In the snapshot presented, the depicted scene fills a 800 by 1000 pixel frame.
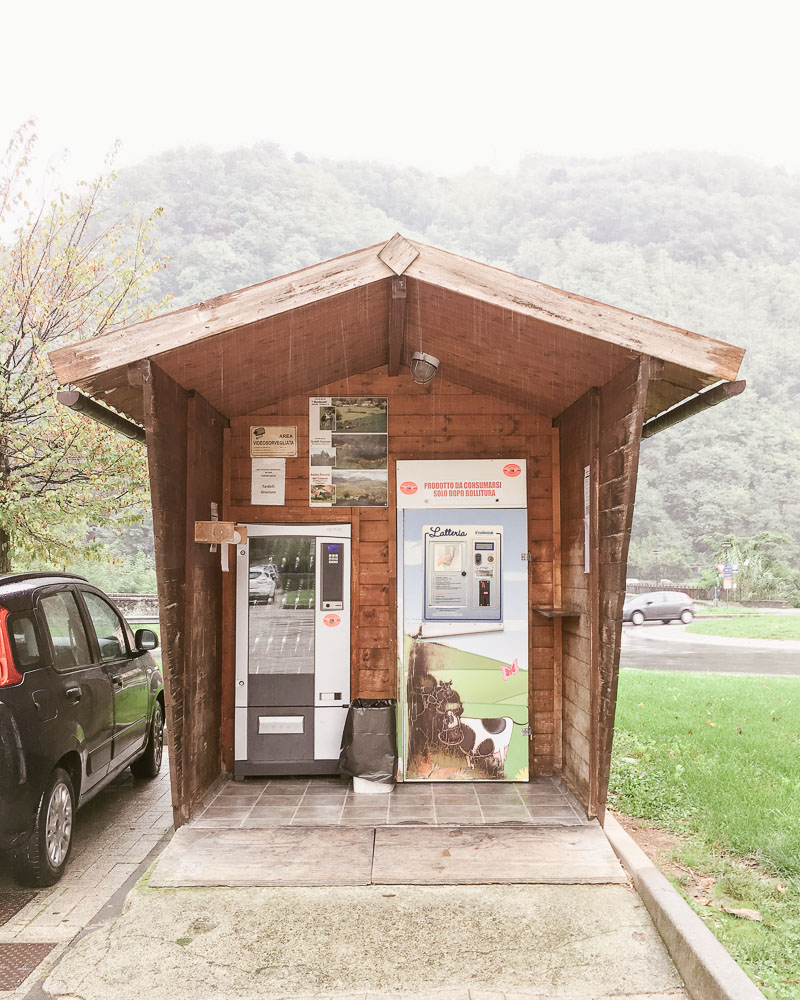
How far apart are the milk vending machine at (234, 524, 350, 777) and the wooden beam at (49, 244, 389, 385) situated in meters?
1.91

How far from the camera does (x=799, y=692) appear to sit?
1080 centimetres

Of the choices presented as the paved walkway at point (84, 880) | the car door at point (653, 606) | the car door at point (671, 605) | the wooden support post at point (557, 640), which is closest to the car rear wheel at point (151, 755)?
the paved walkway at point (84, 880)

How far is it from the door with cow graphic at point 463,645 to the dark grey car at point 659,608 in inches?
957

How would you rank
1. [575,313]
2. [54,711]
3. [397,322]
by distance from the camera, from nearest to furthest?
1. [575,313]
2. [54,711]
3. [397,322]

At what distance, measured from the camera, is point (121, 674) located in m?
5.20

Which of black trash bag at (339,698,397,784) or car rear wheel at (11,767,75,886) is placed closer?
car rear wheel at (11,767,75,886)

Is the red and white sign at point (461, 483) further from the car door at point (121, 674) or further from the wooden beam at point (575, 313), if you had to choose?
the car door at point (121, 674)

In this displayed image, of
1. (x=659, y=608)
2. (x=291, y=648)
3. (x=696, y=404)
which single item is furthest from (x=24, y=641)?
(x=659, y=608)

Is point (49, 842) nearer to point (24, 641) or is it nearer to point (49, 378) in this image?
point (24, 641)

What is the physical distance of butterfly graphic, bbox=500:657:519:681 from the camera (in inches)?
213

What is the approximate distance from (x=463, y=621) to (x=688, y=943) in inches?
104

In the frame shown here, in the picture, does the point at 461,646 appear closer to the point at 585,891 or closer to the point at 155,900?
the point at 585,891

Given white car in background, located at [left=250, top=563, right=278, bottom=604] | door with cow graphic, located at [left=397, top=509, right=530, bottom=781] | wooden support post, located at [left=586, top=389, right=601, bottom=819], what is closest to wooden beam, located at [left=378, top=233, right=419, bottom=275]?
wooden support post, located at [left=586, top=389, right=601, bottom=819]

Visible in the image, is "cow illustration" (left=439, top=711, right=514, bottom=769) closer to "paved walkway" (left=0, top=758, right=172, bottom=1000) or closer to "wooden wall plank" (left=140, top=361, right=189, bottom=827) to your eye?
"wooden wall plank" (left=140, top=361, right=189, bottom=827)
